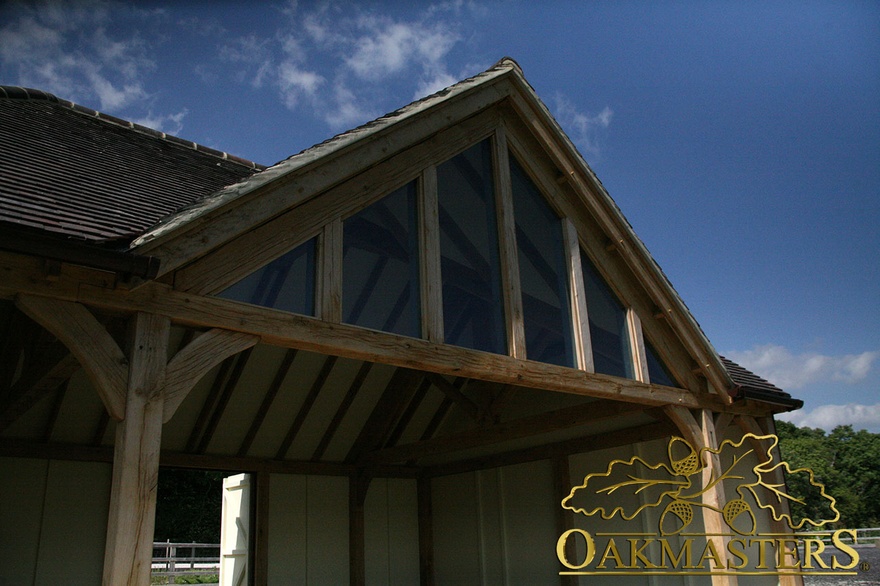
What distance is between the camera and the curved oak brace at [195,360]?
Answer: 3.99 m

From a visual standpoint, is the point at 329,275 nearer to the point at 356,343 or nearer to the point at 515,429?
the point at 356,343

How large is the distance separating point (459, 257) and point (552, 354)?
126 centimetres

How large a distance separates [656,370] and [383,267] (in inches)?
134

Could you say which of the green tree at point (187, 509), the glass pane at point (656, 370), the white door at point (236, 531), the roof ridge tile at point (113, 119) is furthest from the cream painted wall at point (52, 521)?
the green tree at point (187, 509)

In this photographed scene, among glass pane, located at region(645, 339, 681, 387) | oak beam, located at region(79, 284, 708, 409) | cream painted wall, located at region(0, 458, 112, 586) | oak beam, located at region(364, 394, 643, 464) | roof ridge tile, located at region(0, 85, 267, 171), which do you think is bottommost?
cream painted wall, located at region(0, 458, 112, 586)

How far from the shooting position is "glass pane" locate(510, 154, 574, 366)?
618 cm

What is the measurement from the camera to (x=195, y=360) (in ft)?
13.7

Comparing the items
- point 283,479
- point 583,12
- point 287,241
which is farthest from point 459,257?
point 283,479

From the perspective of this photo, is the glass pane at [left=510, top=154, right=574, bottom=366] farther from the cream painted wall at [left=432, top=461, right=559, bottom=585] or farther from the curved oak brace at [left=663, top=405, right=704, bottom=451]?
the cream painted wall at [left=432, top=461, right=559, bottom=585]

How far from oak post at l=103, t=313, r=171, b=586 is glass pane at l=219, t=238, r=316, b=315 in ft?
1.93

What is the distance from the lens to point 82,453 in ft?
26.3

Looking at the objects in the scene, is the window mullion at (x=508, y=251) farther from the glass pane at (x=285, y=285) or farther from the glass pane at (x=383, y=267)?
the glass pane at (x=285, y=285)

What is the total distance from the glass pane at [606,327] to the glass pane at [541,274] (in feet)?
1.14

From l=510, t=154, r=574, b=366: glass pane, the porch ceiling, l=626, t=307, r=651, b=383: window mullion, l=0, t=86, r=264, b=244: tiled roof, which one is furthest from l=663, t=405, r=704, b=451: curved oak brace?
l=0, t=86, r=264, b=244: tiled roof
